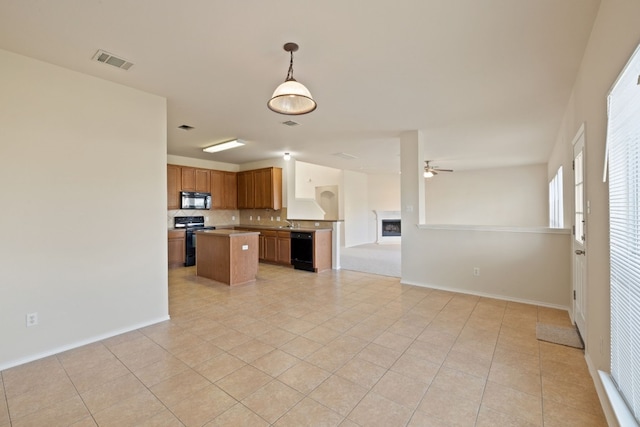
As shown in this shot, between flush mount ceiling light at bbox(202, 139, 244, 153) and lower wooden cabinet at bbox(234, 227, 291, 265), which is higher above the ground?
flush mount ceiling light at bbox(202, 139, 244, 153)

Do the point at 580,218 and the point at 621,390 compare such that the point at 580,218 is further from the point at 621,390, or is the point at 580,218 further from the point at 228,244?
the point at 228,244

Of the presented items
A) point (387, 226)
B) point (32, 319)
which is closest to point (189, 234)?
point (32, 319)

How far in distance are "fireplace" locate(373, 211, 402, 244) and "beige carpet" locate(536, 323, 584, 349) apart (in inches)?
311

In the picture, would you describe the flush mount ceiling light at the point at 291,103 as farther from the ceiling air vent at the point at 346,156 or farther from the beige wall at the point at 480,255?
the ceiling air vent at the point at 346,156

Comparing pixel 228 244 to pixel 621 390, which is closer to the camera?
pixel 621 390

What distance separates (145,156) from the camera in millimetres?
3223

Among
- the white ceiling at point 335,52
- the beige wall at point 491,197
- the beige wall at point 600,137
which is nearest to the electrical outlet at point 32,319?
the white ceiling at point 335,52

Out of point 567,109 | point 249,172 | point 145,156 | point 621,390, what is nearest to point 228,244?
point 145,156

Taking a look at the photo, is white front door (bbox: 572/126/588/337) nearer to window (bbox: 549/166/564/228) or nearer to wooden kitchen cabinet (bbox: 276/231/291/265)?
window (bbox: 549/166/564/228)

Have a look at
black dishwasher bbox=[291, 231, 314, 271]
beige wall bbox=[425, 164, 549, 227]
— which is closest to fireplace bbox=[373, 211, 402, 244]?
beige wall bbox=[425, 164, 549, 227]

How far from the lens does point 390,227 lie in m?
11.3

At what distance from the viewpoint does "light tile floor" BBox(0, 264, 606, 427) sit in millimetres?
1791

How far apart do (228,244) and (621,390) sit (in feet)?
15.6

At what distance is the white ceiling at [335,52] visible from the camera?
1943mm
